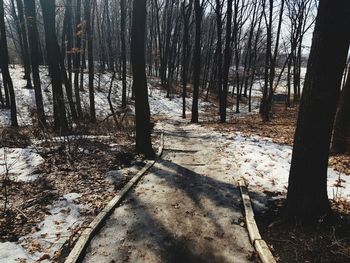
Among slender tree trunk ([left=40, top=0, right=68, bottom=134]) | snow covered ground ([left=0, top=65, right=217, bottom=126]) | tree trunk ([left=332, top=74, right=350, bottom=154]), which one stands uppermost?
slender tree trunk ([left=40, top=0, right=68, bottom=134])

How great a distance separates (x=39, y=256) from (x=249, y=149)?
7072 mm

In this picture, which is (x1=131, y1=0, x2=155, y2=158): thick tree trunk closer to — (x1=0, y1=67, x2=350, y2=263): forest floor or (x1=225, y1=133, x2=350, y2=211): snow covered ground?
(x1=0, y1=67, x2=350, y2=263): forest floor

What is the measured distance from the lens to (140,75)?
8.84m

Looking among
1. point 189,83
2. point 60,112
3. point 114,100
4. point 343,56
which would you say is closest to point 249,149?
point 343,56

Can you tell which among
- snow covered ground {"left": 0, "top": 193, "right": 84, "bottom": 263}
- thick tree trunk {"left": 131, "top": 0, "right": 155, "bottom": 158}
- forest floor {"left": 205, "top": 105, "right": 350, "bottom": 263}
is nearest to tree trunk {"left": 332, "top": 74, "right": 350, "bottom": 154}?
forest floor {"left": 205, "top": 105, "right": 350, "bottom": 263}

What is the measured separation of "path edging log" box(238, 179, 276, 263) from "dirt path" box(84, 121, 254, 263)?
12 centimetres

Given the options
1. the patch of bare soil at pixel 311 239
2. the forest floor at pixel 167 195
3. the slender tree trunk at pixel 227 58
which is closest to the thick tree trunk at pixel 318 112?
the patch of bare soil at pixel 311 239

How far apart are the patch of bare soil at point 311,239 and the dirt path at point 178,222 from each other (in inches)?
16.2

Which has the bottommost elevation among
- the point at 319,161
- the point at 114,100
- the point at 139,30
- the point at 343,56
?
the point at 114,100

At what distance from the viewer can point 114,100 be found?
94.4ft

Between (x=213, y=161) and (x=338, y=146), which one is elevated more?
(x=338, y=146)

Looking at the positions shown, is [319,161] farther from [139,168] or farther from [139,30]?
[139,30]

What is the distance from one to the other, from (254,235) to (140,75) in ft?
18.9

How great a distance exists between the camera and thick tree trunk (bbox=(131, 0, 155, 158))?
28.0ft
